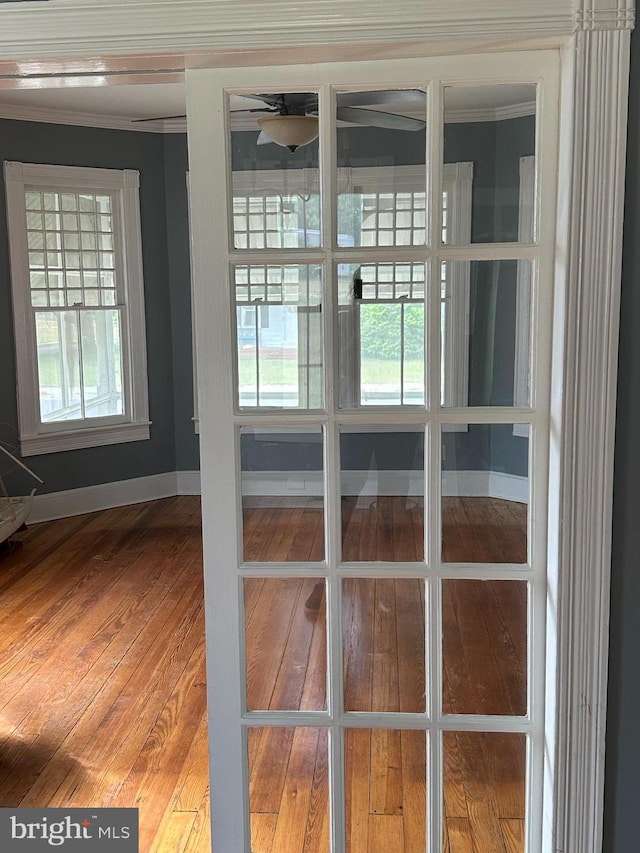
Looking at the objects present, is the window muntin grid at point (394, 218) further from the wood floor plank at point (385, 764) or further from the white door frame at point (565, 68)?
the wood floor plank at point (385, 764)

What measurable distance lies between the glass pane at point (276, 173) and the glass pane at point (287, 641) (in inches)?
32.9

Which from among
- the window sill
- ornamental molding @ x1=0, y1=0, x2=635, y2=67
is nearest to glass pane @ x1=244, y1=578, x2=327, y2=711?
ornamental molding @ x1=0, y1=0, x2=635, y2=67

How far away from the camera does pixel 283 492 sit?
197 cm

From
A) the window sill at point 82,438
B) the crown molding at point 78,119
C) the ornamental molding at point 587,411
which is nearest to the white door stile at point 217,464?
the ornamental molding at point 587,411

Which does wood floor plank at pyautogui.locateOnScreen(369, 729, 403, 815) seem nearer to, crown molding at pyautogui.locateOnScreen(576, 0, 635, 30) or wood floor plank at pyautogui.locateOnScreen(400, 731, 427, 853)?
wood floor plank at pyautogui.locateOnScreen(400, 731, 427, 853)

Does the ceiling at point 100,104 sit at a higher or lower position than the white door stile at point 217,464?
higher

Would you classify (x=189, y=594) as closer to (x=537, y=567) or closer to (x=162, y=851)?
(x=162, y=851)

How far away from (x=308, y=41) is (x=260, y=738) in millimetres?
1651

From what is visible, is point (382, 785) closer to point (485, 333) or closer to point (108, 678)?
point (485, 333)

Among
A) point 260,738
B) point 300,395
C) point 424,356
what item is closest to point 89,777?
point 260,738

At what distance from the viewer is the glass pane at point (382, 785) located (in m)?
2.04

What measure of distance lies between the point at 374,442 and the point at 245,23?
96cm

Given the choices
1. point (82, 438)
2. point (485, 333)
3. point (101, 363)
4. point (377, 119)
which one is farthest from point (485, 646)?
point (101, 363)

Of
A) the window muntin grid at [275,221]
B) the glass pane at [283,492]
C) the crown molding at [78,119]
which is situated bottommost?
the glass pane at [283,492]
